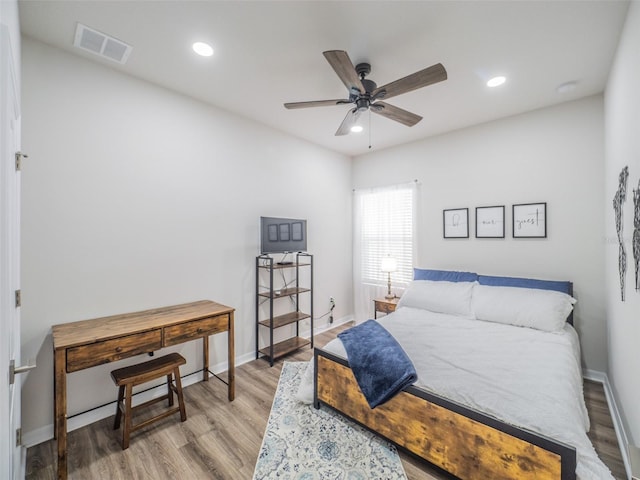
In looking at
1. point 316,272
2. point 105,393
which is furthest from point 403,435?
point 316,272

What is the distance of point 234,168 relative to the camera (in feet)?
10.9

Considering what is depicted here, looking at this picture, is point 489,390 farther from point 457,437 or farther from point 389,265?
point 389,265

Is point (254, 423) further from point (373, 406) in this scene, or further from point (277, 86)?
point (277, 86)

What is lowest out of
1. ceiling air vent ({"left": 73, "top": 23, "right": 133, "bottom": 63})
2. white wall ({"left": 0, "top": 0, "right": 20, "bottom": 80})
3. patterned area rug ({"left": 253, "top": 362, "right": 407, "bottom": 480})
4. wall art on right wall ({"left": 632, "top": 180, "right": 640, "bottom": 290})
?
patterned area rug ({"left": 253, "top": 362, "right": 407, "bottom": 480})

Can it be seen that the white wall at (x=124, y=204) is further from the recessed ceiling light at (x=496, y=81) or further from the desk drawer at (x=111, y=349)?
the recessed ceiling light at (x=496, y=81)

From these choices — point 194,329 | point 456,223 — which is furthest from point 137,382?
point 456,223

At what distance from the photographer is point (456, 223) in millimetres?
3828

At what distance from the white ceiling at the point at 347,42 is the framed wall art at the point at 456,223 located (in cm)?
132

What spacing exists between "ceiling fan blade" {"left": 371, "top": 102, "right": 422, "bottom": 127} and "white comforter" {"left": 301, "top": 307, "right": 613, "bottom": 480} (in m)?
1.88

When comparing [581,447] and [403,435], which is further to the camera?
[403,435]

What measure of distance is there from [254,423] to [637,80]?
3.32 meters

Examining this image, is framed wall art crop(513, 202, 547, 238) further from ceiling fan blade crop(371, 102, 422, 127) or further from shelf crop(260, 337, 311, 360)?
shelf crop(260, 337, 311, 360)

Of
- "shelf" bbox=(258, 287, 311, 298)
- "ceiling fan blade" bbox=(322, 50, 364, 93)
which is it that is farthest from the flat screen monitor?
"ceiling fan blade" bbox=(322, 50, 364, 93)

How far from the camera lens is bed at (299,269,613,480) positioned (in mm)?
1418
